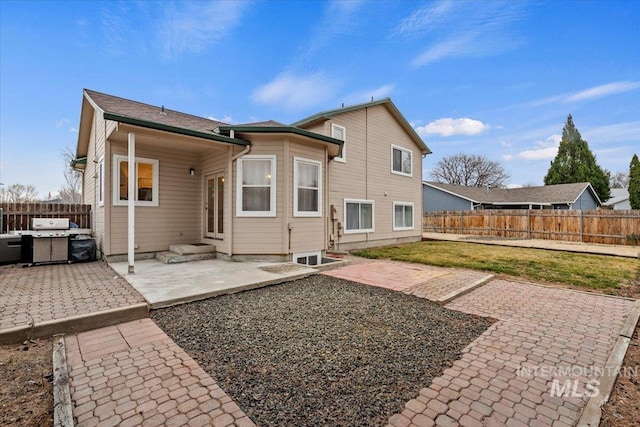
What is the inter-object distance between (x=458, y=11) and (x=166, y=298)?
12087 millimetres

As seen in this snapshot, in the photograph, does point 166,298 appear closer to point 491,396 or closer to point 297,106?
point 491,396

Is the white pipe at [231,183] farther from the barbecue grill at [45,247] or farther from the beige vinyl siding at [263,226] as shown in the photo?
the barbecue grill at [45,247]

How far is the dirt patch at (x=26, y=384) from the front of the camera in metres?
2.02

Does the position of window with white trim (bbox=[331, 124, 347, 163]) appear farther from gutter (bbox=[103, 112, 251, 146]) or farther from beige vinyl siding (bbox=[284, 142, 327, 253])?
gutter (bbox=[103, 112, 251, 146])

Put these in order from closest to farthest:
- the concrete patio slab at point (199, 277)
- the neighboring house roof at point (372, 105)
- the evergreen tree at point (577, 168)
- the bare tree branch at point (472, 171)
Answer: the concrete patio slab at point (199, 277) → the neighboring house roof at point (372, 105) → the evergreen tree at point (577, 168) → the bare tree branch at point (472, 171)

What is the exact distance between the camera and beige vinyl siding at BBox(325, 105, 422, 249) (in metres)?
10.3

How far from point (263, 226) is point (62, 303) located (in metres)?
4.14

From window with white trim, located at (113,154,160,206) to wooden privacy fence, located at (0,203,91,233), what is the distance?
294cm

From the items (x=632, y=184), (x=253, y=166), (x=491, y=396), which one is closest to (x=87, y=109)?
(x=253, y=166)

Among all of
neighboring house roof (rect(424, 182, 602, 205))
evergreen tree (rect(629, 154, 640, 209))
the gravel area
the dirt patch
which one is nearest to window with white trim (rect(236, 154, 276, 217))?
the gravel area

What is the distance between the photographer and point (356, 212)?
35.7ft

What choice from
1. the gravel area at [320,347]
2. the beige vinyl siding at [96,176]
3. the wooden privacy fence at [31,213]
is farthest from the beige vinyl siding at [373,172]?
the wooden privacy fence at [31,213]

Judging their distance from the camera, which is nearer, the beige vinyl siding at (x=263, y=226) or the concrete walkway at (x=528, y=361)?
the concrete walkway at (x=528, y=361)

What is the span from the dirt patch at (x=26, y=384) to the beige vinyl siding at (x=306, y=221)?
5.17 meters
